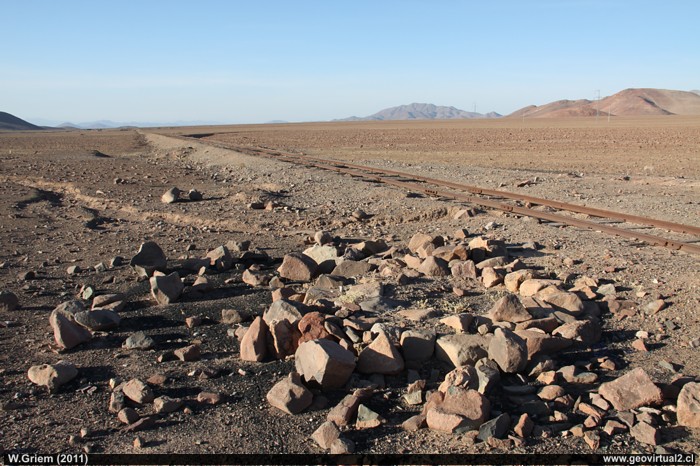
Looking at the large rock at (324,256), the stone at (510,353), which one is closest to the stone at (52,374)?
the stone at (510,353)

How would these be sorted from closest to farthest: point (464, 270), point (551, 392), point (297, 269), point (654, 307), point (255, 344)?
1. point (551, 392)
2. point (255, 344)
3. point (654, 307)
4. point (464, 270)
5. point (297, 269)

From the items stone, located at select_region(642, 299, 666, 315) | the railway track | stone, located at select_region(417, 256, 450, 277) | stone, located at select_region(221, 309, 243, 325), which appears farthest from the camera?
the railway track

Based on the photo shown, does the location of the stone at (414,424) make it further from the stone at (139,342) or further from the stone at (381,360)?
the stone at (139,342)

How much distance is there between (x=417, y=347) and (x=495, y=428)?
1.36 m

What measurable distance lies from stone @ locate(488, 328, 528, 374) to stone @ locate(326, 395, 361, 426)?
131 centimetres

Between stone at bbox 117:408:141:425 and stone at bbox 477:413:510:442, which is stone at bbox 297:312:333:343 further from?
stone at bbox 477:413:510:442

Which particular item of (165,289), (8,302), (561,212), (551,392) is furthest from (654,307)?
(8,302)

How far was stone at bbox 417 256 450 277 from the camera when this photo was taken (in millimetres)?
8047

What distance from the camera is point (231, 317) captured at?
691 centimetres

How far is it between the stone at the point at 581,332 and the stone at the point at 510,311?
0.33 meters

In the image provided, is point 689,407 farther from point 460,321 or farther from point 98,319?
point 98,319

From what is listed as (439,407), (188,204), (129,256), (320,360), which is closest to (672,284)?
(439,407)

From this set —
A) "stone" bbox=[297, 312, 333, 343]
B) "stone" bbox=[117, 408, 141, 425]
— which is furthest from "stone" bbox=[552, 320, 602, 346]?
"stone" bbox=[117, 408, 141, 425]

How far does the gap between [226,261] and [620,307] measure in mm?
5226
